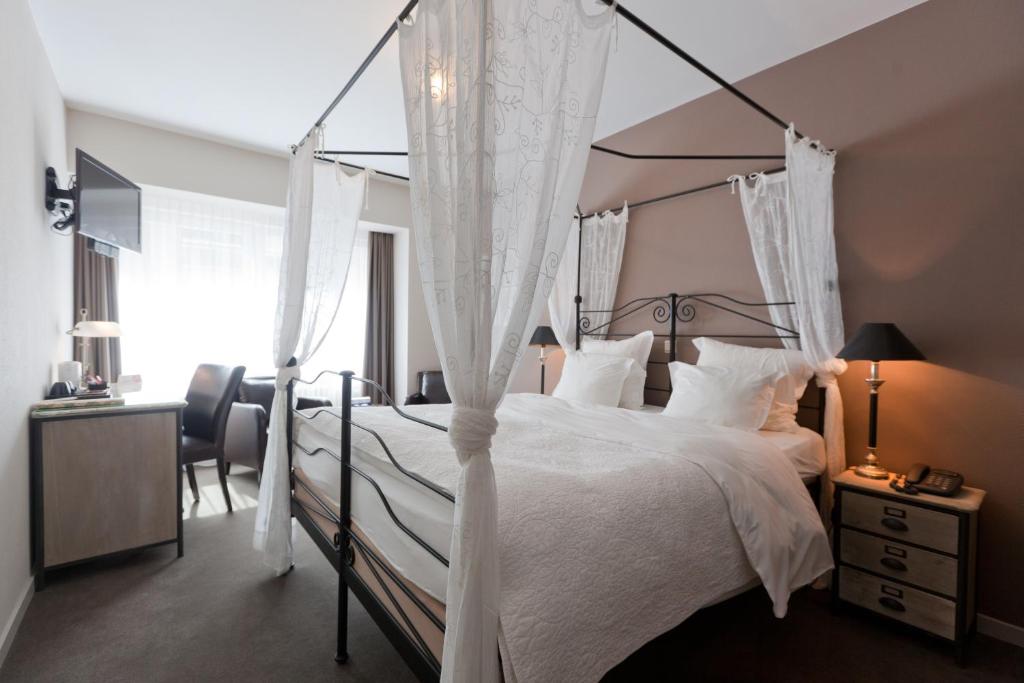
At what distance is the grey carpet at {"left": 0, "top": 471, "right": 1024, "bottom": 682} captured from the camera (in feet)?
6.15

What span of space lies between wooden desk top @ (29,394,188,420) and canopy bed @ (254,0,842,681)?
4.62 feet

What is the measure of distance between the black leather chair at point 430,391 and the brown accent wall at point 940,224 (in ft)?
11.9

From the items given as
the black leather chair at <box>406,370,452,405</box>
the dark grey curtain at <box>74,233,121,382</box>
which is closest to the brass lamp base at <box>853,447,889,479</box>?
the black leather chair at <box>406,370,452,405</box>

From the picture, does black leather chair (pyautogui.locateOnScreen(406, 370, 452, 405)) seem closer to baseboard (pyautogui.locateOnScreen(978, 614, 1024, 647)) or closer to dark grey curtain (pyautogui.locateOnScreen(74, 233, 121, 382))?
dark grey curtain (pyautogui.locateOnScreen(74, 233, 121, 382))

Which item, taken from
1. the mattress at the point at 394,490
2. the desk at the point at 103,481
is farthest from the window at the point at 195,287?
the mattress at the point at 394,490

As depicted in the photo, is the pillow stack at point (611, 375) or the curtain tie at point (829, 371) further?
the pillow stack at point (611, 375)

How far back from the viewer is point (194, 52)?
2.97 m

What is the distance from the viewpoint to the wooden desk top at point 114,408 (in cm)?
243

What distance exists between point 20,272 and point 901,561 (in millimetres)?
4171

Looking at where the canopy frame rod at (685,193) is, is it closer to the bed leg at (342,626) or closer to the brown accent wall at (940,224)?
the brown accent wall at (940,224)

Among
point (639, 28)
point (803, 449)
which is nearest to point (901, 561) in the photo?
point (803, 449)

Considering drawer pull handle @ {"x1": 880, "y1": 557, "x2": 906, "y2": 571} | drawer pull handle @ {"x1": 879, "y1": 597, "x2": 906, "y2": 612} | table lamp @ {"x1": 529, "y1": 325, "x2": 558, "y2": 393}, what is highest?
table lamp @ {"x1": 529, "y1": 325, "x2": 558, "y2": 393}

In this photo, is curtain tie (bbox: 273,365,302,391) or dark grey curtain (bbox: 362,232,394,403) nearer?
curtain tie (bbox: 273,365,302,391)

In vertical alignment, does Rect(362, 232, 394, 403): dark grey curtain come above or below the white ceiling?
below
